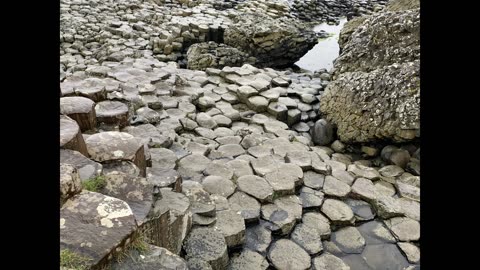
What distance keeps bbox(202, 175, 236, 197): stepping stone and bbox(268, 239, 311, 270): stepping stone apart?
1.79 ft

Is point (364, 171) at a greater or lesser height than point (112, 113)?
lesser

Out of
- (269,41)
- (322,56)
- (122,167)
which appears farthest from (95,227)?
(322,56)

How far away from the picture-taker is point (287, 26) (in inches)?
301

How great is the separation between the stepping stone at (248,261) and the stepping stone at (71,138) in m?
1.07

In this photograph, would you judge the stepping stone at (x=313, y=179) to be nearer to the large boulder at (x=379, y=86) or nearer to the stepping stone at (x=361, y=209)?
the stepping stone at (x=361, y=209)

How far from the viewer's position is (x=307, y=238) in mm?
2707

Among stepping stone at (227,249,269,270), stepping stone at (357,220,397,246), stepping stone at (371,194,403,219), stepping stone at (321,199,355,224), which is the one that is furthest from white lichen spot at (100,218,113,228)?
stepping stone at (371,194,403,219)

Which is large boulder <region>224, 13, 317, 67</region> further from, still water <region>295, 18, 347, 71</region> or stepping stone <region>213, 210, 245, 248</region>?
stepping stone <region>213, 210, 245, 248</region>

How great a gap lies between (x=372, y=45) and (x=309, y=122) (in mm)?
1240

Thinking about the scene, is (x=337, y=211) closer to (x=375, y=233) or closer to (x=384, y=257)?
(x=375, y=233)

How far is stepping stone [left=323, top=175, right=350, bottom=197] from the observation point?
319 cm

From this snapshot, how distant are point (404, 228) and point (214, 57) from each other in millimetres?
4404

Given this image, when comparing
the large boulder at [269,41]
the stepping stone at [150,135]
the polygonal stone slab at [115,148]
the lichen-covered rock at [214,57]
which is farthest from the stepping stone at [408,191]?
the large boulder at [269,41]
